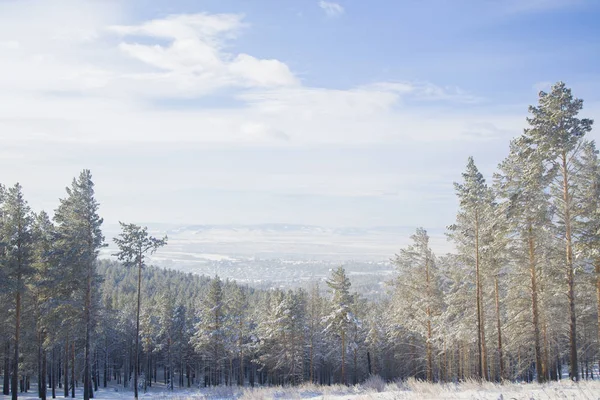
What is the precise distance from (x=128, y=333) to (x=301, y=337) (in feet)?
110

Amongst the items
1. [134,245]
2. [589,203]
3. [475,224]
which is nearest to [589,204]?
[589,203]

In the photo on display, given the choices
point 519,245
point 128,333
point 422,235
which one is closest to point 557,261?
point 519,245

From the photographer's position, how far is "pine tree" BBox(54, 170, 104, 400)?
2877 cm

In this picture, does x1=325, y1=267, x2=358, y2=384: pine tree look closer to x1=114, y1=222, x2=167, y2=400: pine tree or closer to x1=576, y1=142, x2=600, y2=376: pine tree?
x1=114, y1=222, x2=167, y2=400: pine tree

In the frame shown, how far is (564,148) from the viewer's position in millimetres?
19844

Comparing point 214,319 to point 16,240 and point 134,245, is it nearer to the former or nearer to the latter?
point 134,245

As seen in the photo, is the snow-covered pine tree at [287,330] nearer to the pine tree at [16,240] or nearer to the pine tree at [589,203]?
the pine tree at [16,240]

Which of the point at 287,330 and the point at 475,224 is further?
the point at 287,330

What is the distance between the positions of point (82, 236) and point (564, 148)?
28.9m

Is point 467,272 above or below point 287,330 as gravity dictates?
above

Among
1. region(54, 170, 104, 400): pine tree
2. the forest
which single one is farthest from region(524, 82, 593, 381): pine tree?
region(54, 170, 104, 400): pine tree

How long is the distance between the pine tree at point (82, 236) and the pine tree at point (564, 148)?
2744 cm

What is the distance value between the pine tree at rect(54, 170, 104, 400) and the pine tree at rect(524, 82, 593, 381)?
2744 cm

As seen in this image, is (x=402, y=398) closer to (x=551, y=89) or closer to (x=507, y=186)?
(x=507, y=186)
